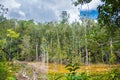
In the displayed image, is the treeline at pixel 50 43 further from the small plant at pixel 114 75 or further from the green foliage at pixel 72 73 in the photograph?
the green foliage at pixel 72 73

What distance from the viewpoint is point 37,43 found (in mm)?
62125

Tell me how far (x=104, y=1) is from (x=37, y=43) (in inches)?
2297

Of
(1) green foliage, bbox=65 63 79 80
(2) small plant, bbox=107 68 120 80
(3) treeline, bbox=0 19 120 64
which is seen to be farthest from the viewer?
(3) treeline, bbox=0 19 120 64

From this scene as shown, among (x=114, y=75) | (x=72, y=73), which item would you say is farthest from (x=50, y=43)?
(x=72, y=73)

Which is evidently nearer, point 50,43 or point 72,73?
point 72,73

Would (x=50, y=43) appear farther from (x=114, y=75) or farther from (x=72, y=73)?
(x=72, y=73)

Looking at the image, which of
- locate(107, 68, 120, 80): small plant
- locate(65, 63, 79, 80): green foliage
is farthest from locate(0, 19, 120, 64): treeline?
locate(65, 63, 79, 80): green foliage

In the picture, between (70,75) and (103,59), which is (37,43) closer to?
(103,59)

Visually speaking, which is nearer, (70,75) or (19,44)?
(70,75)

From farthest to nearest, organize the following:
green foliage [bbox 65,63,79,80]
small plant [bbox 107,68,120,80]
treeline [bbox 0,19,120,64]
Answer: treeline [bbox 0,19,120,64] → small plant [bbox 107,68,120,80] → green foliage [bbox 65,63,79,80]

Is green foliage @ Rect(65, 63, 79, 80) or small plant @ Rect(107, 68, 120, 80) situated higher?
green foliage @ Rect(65, 63, 79, 80)

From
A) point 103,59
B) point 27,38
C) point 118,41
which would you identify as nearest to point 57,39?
point 27,38

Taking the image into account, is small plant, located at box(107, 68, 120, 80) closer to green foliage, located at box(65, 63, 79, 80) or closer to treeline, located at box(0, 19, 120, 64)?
green foliage, located at box(65, 63, 79, 80)

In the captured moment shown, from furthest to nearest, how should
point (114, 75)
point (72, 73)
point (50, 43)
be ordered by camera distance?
point (50, 43)
point (114, 75)
point (72, 73)
